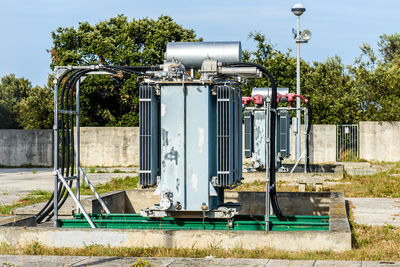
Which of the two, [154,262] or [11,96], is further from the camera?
[11,96]

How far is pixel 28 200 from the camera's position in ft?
54.0

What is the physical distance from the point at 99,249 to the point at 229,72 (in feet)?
11.3

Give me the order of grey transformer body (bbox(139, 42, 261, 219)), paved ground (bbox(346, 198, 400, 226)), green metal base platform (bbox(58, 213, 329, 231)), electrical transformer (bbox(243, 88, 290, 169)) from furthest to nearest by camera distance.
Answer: electrical transformer (bbox(243, 88, 290, 169)) → paved ground (bbox(346, 198, 400, 226)) → green metal base platform (bbox(58, 213, 329, 231)) → grey transformer body (bbox(139, 42, 261, 219))

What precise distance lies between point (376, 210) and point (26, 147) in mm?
26052

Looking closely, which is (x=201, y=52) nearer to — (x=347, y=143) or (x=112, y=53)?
(x=347, y=143)

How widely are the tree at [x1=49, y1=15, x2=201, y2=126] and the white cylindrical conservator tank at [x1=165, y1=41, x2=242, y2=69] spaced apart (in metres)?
28.4

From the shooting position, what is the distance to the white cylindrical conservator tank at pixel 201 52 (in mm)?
10211

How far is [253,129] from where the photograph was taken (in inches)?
877

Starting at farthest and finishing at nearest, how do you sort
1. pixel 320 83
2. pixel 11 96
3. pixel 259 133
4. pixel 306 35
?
pixel 11 96, pixel 320 83, pixel 306 35, pixel 259 133

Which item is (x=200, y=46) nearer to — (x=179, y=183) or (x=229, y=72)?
(x=229, y=72)

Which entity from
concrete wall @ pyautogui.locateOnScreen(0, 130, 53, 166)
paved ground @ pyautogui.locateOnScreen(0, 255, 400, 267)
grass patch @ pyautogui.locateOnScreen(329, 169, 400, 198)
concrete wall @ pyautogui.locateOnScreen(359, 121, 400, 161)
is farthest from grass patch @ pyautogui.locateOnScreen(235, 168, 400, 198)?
concrete wall @ pyautogui.locateOnScreen(0, 130, 53, 166)

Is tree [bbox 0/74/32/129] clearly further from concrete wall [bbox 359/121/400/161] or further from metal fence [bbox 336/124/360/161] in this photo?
concrete wall [bbox 359/121/400/161]

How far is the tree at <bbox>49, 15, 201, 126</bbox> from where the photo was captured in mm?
39000

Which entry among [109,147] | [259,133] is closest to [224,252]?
[259,133]
